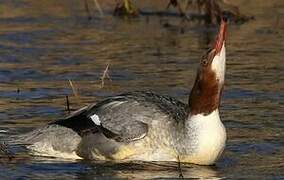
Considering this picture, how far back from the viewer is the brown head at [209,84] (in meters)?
8.50

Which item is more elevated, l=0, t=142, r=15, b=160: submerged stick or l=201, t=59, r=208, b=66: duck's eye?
l=201, t=59, r=208, b=66: duck's eye

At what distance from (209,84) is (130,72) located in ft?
14.4

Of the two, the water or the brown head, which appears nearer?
the brown head

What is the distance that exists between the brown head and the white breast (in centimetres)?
7

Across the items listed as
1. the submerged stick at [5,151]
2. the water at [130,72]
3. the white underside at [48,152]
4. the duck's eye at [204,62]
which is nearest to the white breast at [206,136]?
the water at [130,72]

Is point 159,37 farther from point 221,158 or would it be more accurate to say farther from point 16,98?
point 221,158

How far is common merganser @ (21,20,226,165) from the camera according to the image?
8656 millimetres

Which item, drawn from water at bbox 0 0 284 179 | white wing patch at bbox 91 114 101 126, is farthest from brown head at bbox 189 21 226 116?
white wing patch at bbox 91 114 101 126

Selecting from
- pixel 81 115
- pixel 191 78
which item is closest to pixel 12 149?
pixel 81 115

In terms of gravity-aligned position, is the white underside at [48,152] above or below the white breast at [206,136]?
below

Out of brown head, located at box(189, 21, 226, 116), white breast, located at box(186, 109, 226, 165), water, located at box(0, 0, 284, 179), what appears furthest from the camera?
water, located at box(0, 0, 284, 179)

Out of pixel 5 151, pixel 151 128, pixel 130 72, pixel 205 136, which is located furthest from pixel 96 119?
pixel 130 72

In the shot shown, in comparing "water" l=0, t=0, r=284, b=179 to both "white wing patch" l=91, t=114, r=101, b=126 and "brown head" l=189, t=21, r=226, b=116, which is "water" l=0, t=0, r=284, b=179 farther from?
"brown head" l=189, t=21, r=226, b=116

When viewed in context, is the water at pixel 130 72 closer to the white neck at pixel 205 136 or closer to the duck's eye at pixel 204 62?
the white neck at pixel 205 136
